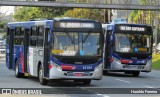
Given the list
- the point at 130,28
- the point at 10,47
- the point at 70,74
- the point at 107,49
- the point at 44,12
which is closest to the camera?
the point at 70,74

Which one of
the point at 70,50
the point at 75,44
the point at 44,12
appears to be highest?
the point at 75,44

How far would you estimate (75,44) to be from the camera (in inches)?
845

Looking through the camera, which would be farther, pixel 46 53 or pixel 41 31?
pixel 41 31

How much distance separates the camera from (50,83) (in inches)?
925

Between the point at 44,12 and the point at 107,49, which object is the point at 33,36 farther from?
Answer: the point at 44,12

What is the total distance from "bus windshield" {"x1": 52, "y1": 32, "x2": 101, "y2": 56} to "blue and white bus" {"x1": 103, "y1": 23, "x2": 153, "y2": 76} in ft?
24.6

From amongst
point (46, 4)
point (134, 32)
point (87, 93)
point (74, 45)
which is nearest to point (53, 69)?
point (74, 45)

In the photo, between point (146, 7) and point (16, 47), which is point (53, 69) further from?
point (146, 7)

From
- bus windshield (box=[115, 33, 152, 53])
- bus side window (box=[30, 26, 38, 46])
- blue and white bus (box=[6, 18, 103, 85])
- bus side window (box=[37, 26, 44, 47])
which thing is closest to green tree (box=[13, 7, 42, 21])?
bus windshield (box=[115, 33, 152, 53])

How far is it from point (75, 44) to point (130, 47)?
8.36 m

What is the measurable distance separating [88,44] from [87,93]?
11.7ft

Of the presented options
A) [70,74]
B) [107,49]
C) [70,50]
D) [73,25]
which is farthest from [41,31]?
[107,49]

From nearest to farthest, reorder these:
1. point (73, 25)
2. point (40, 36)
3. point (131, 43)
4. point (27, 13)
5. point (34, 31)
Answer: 1. point (73, 25)
2. point (40, 36)
3. point (34, 31)
4. point (131, 43)
5. point (27, 13)

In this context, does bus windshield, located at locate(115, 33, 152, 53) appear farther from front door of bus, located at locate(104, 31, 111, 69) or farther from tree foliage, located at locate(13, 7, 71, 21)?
tree foliage, located at locate(13, 7, 71, 21)
